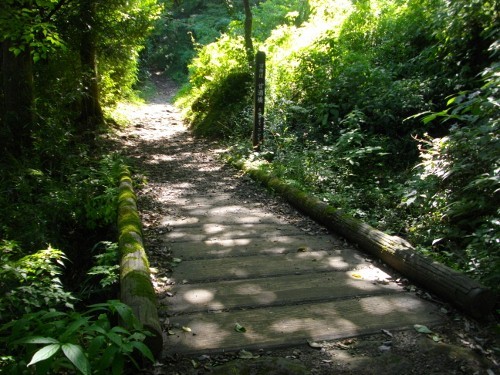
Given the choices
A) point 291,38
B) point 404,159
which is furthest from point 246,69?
point 404,159

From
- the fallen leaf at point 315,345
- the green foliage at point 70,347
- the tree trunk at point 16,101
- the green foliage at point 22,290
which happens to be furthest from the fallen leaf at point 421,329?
the tree trunk at point 16,101

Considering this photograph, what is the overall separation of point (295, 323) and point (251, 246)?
5.86 ft

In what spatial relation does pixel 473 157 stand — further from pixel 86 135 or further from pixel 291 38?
pixel 291 38

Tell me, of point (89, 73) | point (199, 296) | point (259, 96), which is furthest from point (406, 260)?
point (89, 73)

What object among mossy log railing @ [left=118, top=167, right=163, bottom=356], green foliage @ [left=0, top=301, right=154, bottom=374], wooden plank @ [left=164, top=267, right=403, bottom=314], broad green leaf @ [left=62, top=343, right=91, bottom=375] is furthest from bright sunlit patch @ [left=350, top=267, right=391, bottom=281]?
broad green leaf @ [left=62, top=343, right=91, bottom=375]

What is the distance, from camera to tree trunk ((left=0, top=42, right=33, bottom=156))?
6965 mm

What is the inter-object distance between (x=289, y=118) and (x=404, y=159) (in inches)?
134

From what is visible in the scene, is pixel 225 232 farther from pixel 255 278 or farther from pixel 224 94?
pixel 224 94

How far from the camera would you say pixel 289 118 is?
10766mm

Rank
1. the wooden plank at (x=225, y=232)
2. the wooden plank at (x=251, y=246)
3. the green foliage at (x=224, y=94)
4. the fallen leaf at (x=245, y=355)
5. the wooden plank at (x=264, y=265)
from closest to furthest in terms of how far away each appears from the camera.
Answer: the fallen leaf at (x=245, y=355)
the wooden plank at (x=264, y=265)
the wooden plank at (x=251, y=246)
the wooden plank at (x=225, y=232)
the green foliage at (x=224, y=94)

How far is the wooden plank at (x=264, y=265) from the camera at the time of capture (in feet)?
14.0

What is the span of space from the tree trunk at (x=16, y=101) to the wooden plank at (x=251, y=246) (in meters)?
3.73

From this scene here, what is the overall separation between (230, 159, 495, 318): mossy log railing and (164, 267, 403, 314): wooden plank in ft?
0.76

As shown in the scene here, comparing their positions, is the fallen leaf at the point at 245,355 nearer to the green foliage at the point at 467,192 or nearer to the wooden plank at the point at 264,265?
the wooden plank at the point at 264,265
